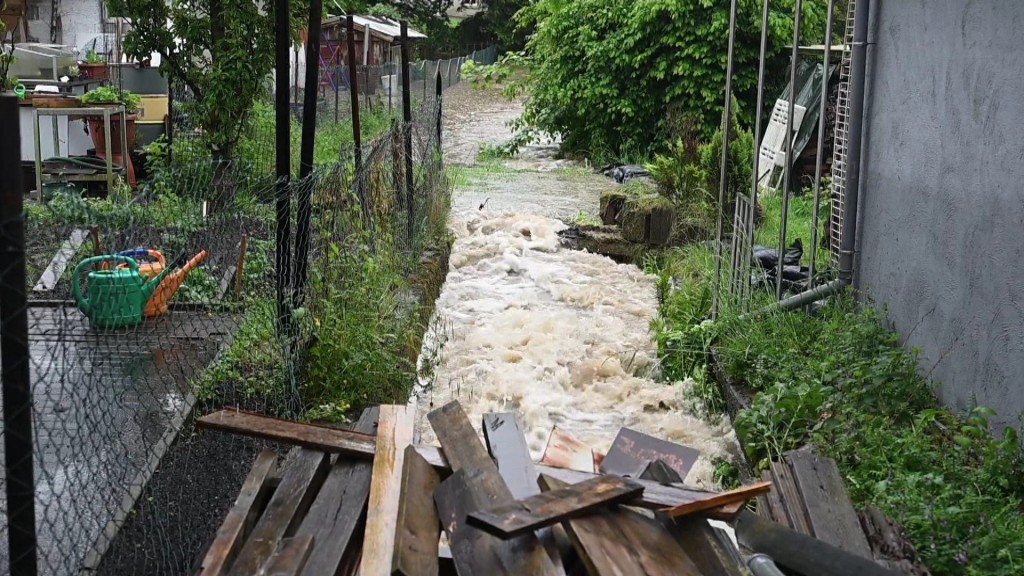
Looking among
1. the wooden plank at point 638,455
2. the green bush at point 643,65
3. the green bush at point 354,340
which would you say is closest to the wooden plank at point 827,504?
the wooden plank at point 638,455

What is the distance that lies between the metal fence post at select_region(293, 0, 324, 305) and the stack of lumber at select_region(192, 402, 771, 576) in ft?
5.88

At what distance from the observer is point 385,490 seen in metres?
→ 4.11

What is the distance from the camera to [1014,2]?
5578 mm

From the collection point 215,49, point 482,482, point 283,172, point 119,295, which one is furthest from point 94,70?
point 482,482

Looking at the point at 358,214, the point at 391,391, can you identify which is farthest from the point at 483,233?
the point at 391,391

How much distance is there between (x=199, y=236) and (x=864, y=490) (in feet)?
14.6

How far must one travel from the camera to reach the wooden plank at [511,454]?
14.1 ft

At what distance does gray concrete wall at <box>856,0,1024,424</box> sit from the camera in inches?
218

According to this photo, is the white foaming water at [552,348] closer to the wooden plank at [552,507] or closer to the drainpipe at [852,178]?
the drainpipe at [852,178]

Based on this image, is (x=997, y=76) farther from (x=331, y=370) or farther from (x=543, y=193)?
(x=543, y=193)

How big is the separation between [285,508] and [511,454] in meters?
→ 0.91

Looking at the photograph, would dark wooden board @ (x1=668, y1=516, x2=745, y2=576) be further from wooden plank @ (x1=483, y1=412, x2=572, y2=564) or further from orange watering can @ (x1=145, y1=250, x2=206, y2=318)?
orange watering can @ (x1=145, y1=250, x2=206, y2=318)

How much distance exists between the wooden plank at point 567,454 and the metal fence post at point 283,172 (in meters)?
1.88

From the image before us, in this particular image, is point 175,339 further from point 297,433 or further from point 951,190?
point 951,190
